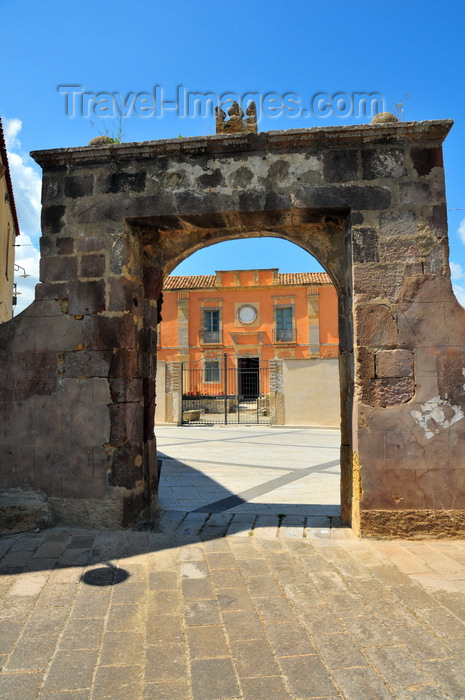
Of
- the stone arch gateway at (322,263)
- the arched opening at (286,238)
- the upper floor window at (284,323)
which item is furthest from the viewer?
the upper floor window at (284,323)

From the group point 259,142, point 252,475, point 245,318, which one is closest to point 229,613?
point 259,142

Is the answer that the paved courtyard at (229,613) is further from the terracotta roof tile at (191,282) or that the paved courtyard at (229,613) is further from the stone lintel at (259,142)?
the terracotta roof tile at (191,282)

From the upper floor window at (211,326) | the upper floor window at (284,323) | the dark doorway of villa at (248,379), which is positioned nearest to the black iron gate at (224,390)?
the dark doorway of villa at (248,379)

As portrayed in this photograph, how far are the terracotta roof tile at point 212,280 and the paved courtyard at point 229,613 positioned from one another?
25.0 metres

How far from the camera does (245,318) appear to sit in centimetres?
2898

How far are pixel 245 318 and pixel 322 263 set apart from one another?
24460 mm

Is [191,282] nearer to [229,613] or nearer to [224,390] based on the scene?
[224,390]

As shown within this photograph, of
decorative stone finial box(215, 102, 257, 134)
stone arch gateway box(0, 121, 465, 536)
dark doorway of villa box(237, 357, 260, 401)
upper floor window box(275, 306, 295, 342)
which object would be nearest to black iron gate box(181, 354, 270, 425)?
dark doorway of villa box(237, 357, 260, 401)

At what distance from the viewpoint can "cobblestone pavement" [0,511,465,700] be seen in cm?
200

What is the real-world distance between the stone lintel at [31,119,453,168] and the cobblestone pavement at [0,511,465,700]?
10.3 ft

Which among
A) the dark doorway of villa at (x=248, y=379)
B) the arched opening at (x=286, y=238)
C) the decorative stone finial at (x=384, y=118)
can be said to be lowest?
the dark doorway of villa at (x=248, y=379)

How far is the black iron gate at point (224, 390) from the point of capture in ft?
70.3

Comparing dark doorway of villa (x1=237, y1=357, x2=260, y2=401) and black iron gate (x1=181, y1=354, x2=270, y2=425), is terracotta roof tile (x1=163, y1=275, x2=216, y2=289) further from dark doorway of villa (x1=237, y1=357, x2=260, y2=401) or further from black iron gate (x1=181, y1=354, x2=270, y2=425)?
dark doorway of villa (x1=237, y1=357, x2=260, y2=401)

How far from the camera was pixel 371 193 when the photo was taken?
4.01 metres
